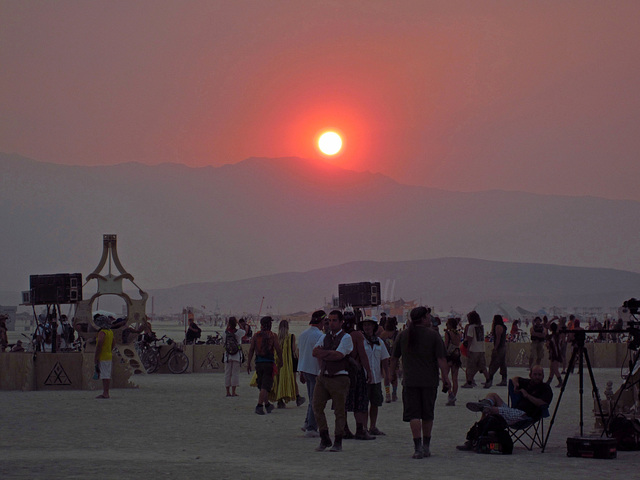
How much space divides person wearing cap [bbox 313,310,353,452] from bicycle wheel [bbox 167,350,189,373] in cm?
1875

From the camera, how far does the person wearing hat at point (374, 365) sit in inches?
553

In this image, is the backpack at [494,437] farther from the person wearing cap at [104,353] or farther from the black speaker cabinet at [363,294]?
the black speaker cabinet at [363,294]

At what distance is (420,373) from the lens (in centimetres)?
1163

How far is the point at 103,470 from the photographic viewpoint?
1030 cm

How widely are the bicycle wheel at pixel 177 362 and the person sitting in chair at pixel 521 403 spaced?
19117 millimetres

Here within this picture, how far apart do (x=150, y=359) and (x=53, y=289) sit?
5.37 metres

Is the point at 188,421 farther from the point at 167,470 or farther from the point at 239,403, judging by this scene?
the point at 167,470

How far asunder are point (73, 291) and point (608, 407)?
53.0 feet

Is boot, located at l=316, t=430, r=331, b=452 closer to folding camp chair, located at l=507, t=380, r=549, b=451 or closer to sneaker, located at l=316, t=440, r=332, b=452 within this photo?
sneaker, located at l=316, t=440, r=332, b=452

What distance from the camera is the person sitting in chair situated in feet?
39.8

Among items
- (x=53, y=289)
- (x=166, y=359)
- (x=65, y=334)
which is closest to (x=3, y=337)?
(x=65, y=334)

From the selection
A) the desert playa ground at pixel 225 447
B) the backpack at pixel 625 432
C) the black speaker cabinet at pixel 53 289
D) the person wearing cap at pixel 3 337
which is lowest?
the desert playa ground at pixel 225 447

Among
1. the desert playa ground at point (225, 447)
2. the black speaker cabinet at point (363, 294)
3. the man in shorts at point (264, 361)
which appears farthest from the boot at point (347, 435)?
the black speaker cabinet at point (363, 294)

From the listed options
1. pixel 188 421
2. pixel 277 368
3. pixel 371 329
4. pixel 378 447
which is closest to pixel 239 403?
pixel 277 368
